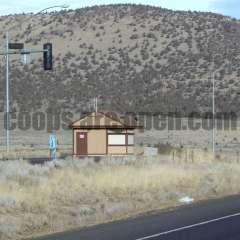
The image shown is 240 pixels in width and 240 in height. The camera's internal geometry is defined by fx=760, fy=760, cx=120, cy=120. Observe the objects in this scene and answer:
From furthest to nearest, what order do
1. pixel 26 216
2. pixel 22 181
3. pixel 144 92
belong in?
pixel 144 92
pixel 22 181
pixel 26 216

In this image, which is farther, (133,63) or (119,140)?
(133,63)

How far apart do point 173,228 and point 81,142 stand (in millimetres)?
37207

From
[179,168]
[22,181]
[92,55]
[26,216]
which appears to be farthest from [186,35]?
[26,216]

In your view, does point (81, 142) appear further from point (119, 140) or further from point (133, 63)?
point (133, 63)

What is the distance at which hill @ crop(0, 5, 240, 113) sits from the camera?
97250 millimetres

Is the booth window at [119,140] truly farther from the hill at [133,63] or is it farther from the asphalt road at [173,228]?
the hill at [133,63]

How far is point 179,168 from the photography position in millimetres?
35625

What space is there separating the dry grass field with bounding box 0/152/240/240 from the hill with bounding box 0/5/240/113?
59381mm

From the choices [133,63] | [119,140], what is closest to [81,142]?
[119,140]

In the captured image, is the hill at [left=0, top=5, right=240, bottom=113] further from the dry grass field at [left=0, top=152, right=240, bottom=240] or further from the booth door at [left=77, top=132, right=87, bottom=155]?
the dry grass field at [left=0, top=152, right=240, bottom=240]

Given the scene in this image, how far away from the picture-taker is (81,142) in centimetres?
5428

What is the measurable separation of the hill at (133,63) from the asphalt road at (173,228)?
72.0 meters

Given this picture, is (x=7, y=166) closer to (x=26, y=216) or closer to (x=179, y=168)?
(x=179, y=168)

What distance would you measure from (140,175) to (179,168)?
17.7 ft
